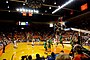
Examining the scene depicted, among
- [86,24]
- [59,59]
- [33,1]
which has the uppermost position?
[33,1]

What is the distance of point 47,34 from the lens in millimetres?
38906

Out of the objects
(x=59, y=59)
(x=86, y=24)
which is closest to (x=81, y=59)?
(x=59, y=59)

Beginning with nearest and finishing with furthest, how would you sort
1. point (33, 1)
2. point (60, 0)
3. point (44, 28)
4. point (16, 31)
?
1. point (33, 1)
2. point (60, 0)
3. point (16, 31)
4. point (44, 28)

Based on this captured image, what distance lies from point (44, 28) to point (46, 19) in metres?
3.00

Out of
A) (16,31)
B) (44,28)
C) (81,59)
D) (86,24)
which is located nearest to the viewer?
(81,59)

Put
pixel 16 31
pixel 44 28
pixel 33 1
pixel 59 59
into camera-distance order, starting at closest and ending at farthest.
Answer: pixel 59 59 → pixel 33 1 → pixel 16 31 → pixel 44 28

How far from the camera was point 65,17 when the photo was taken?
33375mm

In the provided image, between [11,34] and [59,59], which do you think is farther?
[11,34]

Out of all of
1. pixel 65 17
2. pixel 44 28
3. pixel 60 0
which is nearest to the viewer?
pixel 60 0

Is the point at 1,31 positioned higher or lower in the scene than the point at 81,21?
lower

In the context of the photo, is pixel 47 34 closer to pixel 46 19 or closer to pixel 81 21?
pixel 46 19

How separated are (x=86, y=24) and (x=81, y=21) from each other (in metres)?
1.41

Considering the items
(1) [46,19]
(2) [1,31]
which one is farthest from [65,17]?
(2) [1,31]

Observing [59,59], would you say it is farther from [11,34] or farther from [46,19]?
[46,19]
